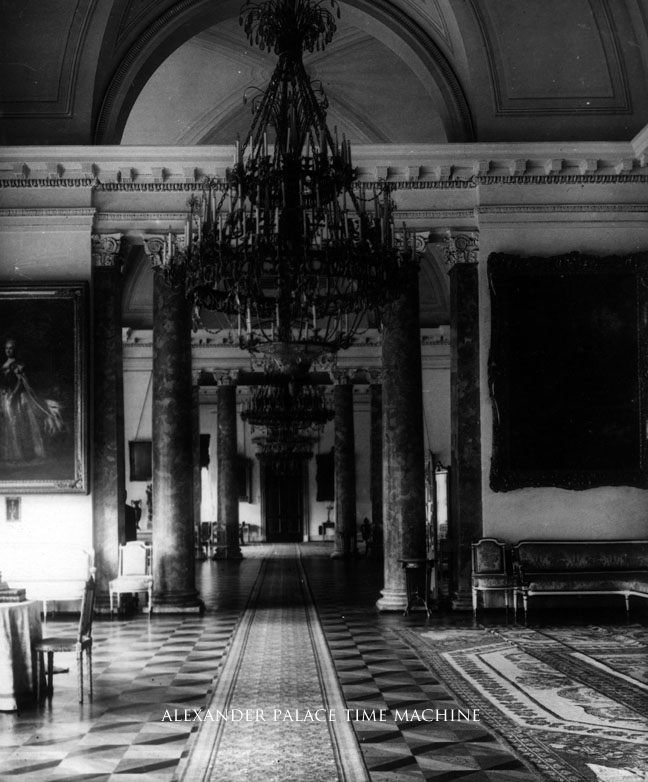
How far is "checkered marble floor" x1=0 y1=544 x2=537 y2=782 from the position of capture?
5.53m

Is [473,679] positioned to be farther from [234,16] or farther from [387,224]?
[234,16]

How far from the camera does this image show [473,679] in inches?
316

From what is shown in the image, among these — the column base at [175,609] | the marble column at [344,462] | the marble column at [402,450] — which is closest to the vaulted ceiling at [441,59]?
the marble column at [402,450]

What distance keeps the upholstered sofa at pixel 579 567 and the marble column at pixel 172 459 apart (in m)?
4.25

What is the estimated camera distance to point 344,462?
23984mm

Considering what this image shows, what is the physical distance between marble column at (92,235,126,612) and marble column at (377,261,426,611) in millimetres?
3518

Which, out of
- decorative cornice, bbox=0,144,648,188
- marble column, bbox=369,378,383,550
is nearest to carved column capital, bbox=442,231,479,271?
decorative cornice, bbox=0,144,648,188

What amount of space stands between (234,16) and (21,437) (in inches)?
255

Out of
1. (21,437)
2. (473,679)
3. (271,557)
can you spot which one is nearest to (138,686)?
(473,679)

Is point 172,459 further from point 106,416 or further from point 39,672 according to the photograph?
point 39,672

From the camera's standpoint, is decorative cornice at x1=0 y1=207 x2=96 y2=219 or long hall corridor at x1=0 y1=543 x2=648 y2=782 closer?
long hall corridor at x1=0 y1=543 x2=648 y2=782

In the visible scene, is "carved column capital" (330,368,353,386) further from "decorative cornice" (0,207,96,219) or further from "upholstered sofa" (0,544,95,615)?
"upholstered sofa" (0,544,95,615)

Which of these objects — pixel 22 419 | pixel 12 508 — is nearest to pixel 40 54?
pixel 22 419

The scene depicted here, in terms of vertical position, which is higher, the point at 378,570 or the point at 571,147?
the point at 571,147
